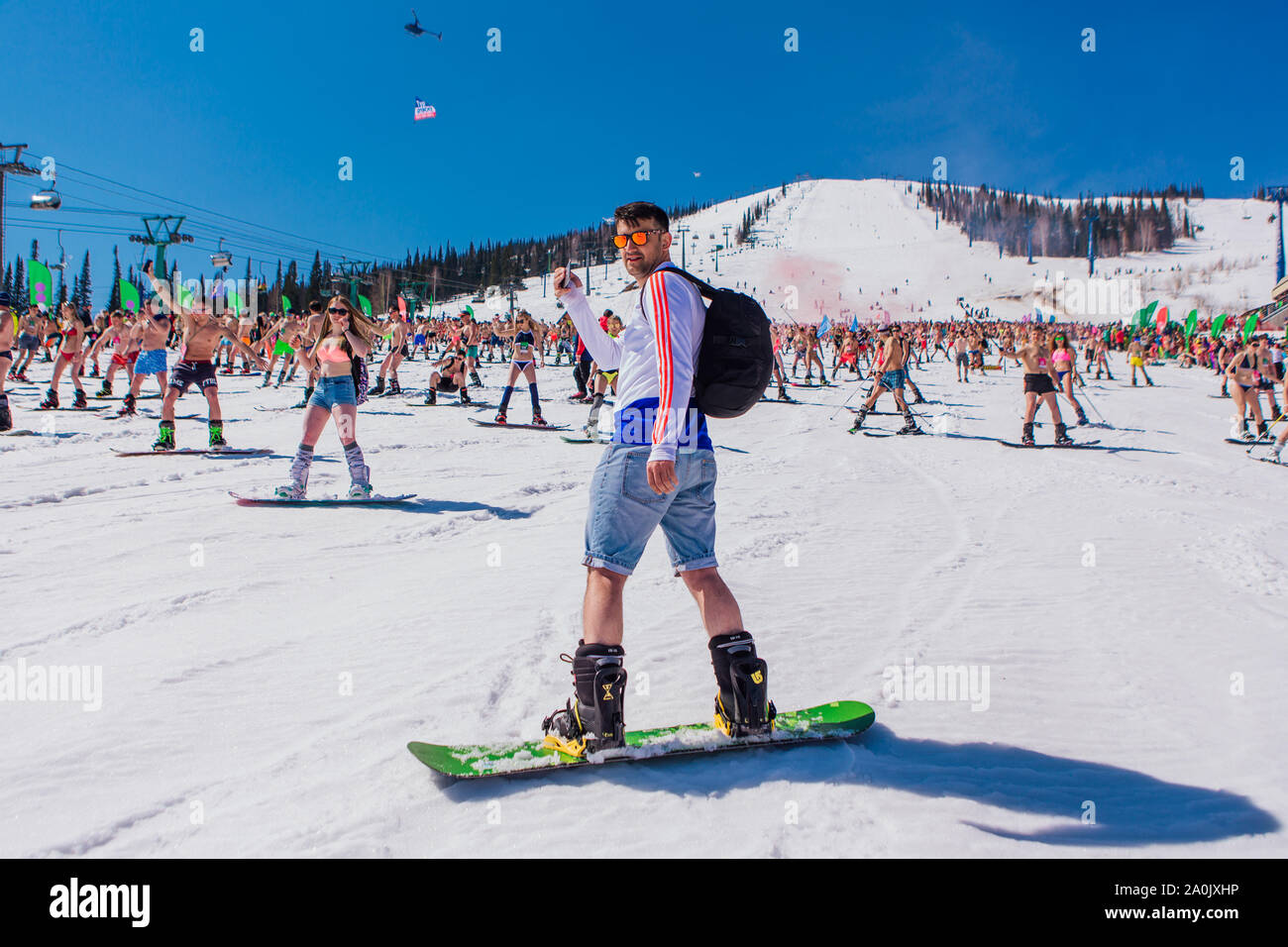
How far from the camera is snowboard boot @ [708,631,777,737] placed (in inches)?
106

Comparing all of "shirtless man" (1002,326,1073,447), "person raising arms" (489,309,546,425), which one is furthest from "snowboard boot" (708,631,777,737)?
"shirtless man" (1002,326,1073,447)

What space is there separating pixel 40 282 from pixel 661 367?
23.7 meters

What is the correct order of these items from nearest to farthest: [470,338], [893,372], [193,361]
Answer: [193,361] < [893,372] < [470,338]

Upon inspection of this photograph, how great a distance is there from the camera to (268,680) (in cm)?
339

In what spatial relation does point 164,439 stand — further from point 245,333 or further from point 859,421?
point 245,333

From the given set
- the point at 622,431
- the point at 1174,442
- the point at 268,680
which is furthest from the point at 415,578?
the point at 1174,442

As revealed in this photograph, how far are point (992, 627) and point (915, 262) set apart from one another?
12463cm

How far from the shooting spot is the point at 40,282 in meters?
19.7

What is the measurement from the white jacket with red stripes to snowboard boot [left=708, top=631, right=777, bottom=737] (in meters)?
0.71

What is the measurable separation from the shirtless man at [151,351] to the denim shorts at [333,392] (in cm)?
567

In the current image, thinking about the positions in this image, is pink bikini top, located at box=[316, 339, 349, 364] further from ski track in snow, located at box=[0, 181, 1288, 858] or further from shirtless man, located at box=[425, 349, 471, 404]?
shirtless man, located at box=[425, 349, 471, 404]

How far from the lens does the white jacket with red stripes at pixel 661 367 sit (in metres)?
2.46

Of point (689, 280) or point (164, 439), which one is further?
point (164, 439)

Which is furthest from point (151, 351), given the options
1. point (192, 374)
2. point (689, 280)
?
point (689, 280)
